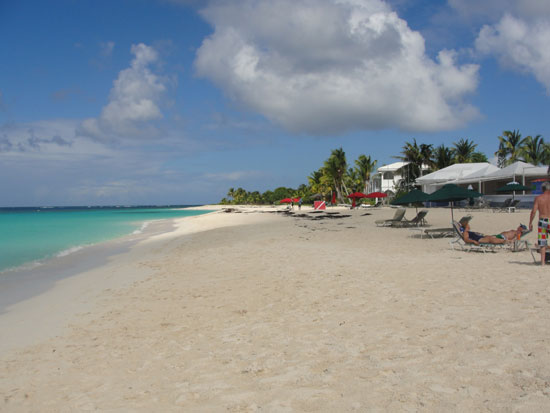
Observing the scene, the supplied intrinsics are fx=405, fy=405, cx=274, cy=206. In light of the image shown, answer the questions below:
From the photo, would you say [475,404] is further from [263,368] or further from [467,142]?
[467,142]

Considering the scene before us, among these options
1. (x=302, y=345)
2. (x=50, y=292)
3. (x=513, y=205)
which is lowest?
(x=50, y=292)

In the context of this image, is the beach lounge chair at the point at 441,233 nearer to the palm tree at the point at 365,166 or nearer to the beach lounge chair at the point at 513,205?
the beach lounge chair at the point at 513,205

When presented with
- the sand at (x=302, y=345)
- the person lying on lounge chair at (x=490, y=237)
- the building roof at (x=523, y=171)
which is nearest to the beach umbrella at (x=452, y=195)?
the person lying on lounge chair at (x=490, y=237)

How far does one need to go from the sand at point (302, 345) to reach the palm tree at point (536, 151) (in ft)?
183

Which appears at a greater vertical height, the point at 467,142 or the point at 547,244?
the point at 467,142

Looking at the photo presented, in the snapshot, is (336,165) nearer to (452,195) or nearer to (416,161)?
(416,161)

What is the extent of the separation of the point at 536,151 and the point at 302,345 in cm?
6301

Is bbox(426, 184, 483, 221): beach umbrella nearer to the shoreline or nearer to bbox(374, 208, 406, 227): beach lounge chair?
bbox(374, 208, 406, 227): beach lounge chair

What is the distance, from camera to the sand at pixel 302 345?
3320mm

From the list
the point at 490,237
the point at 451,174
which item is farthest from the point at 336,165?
the point at 490,237

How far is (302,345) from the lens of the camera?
452 centimetres

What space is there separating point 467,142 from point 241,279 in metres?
57.3

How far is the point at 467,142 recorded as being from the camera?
5738cm

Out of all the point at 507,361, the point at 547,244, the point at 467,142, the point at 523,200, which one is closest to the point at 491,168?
the point at 523,200
